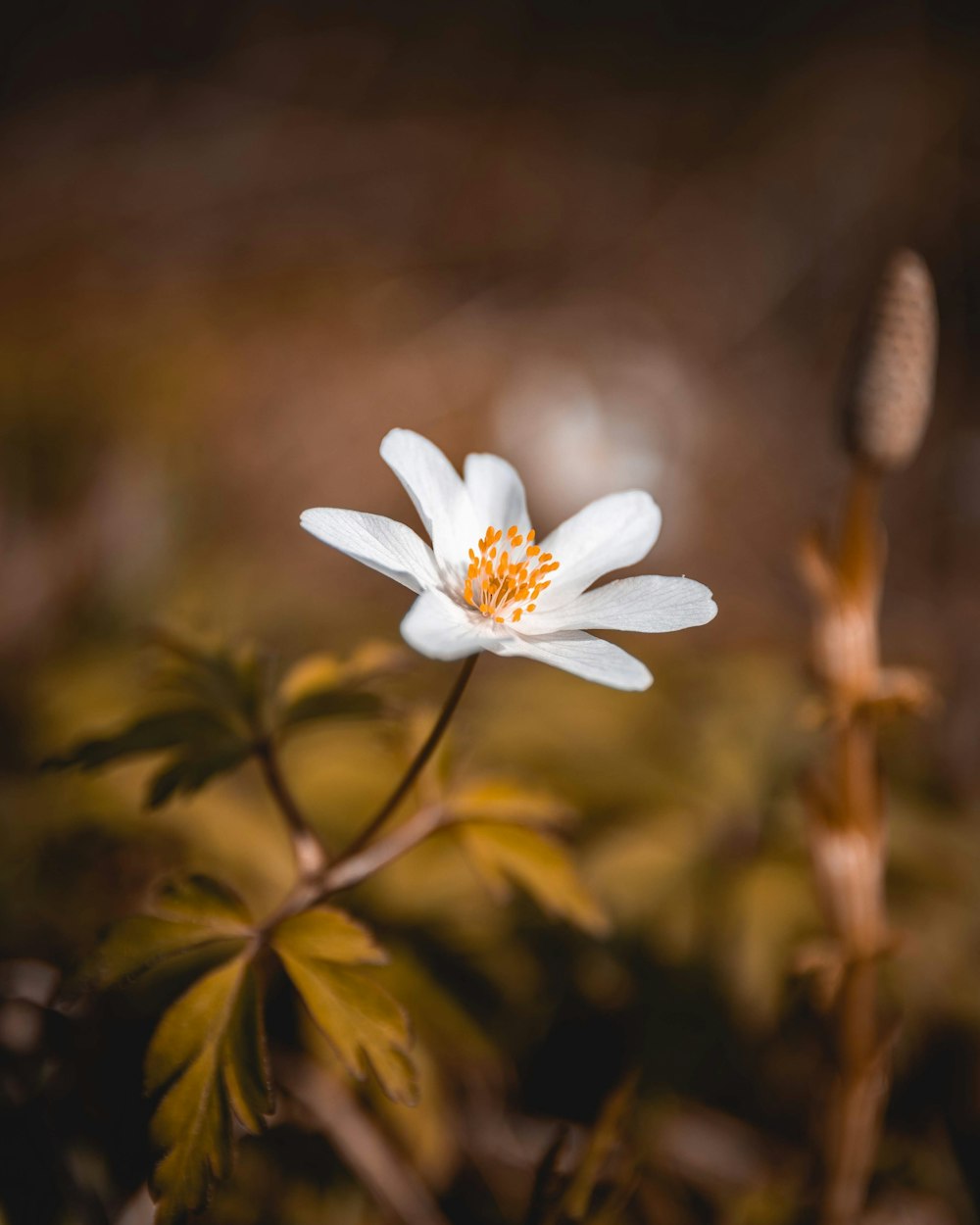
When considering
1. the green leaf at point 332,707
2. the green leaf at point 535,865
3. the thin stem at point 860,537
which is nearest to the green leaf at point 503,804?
the green leaf at point 535,865

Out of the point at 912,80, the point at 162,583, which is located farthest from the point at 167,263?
the point at 912,80

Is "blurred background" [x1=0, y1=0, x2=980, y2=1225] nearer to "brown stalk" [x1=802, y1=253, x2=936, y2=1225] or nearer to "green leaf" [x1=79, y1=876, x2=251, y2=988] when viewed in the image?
"brown stalk" [x1=802, y1=253, x2=936, y2=1225]

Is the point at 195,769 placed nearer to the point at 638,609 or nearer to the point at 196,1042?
the point at 196,1042

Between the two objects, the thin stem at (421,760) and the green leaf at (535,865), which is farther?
the green leaf at (535,865)

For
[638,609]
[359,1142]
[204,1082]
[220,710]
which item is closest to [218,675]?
[220,710]

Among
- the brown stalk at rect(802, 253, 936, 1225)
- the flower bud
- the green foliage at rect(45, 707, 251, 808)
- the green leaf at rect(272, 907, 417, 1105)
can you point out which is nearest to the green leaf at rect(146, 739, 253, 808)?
the green foliage at rect(45, 707, 251, 808)

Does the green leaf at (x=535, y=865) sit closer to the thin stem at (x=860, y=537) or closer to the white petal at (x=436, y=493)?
the white petal at (x=436, y=493)
